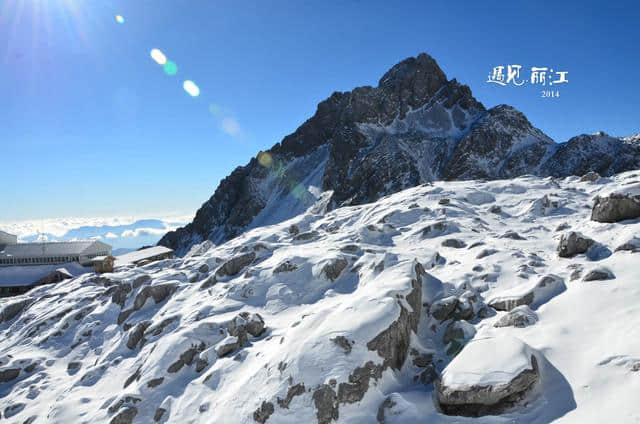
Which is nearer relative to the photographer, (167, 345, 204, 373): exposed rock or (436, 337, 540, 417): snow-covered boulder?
(436, 337, 540, 417): snow-covered boulder

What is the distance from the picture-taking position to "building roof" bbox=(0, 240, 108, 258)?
7844cm

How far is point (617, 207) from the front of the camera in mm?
21750

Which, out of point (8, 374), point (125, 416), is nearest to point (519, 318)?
point (125, 416)

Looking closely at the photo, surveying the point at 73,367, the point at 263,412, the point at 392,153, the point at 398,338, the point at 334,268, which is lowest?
the point at 73,367

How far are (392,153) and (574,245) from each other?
9101cm

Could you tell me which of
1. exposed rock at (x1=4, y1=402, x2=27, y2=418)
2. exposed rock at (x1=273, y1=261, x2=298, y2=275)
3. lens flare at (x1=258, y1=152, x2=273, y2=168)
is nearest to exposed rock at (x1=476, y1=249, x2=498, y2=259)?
exposed rock at (x1=273, y1=261, x2=298, y2=275)

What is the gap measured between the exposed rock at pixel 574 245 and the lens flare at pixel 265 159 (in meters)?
132

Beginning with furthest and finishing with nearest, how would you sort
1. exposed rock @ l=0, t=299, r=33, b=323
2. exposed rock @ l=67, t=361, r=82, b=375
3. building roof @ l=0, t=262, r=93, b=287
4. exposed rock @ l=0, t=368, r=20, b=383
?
building roof @ l=0, t=262, r=93, b=287
exposed rock @ l=0, t=299, r=33, b=323
exposed rock @ l=0, t=368, r=20, b=383
exposed rock @ l=67, t=361, r=82, b=375

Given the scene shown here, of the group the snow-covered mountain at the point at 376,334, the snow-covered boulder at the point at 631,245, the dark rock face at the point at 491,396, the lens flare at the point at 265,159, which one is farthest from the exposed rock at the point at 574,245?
the lens flare at the point at 265,159

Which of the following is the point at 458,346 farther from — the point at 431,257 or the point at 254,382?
the point at 431,257

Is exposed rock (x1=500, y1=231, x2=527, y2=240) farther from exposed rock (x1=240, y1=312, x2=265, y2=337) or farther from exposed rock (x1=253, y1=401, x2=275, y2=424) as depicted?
exposed rock (x1=253, y1=401, x2=275, y2=424)

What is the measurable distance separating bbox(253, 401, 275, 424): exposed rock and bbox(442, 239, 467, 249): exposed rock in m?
17.3

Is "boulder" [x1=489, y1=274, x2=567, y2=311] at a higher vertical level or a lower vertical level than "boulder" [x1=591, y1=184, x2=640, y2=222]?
lower

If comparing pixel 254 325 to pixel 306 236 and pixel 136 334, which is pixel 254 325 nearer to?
pixel 136 334
